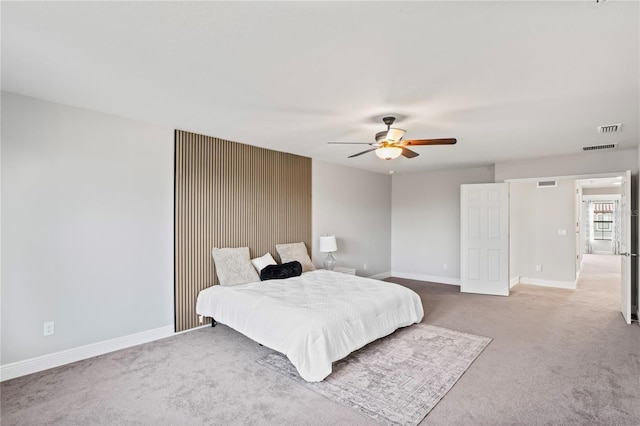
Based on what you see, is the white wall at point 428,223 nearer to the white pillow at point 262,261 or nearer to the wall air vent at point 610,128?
the wall air vent at point 610,128

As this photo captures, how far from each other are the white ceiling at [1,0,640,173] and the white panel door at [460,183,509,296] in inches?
89.6

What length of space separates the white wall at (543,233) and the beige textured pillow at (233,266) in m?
5.36

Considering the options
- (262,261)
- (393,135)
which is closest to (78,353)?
(262,261)

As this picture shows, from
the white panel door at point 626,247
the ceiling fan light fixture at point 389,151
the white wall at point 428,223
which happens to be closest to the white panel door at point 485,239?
the white wall at point 428,223

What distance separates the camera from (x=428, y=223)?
7340mm

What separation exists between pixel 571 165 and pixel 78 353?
7.21 metres

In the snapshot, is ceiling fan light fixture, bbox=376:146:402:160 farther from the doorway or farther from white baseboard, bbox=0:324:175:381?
the doorway

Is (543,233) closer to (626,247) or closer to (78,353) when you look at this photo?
(626,247)

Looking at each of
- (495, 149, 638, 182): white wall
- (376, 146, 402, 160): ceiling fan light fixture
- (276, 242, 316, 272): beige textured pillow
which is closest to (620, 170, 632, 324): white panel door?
(495, 149, 638, 182): white wall

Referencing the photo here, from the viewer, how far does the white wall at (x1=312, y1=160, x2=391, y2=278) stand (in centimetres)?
607

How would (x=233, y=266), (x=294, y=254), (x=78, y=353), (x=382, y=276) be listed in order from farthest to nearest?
(x=382, y=276)
(x=294, y=254)
(x=233, y=266)
(x=78, y=353)

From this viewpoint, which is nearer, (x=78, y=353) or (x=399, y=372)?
(x=399, y=372)

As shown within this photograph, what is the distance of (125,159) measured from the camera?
3.62 metres

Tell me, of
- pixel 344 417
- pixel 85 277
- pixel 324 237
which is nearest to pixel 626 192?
pixel 324 237
